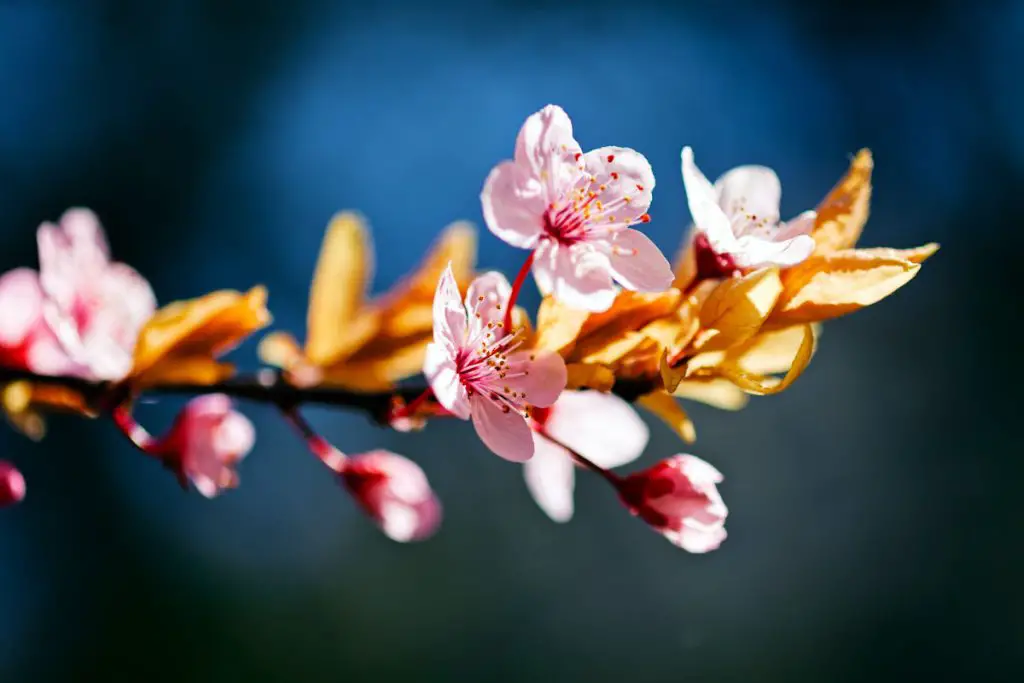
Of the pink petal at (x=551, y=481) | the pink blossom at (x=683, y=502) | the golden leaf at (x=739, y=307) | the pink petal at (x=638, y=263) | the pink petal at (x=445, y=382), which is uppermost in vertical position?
the pink petal at (x=638, y=263)

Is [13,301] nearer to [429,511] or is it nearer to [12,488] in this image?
[12,488]

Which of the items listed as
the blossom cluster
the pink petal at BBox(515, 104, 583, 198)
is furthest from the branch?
the pink petal at BBox(515, 104, 583, 198)

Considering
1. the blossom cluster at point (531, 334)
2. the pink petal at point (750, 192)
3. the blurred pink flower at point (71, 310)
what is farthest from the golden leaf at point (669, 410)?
the blurred pink flower at point (71, 310)

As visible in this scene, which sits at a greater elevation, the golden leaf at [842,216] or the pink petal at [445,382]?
the golden leaf at [842,216]

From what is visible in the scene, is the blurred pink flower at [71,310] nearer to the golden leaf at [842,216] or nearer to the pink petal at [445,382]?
the pink petal at [445,382]

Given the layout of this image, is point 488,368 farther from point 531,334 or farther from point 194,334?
point 194,334

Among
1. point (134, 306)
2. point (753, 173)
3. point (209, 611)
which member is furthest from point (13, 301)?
point (209, 611)

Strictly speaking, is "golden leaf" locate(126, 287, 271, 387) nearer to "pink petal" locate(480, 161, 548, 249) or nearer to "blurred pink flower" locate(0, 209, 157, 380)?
"blurred pink flower" locate(0, 209, 157, 380)
